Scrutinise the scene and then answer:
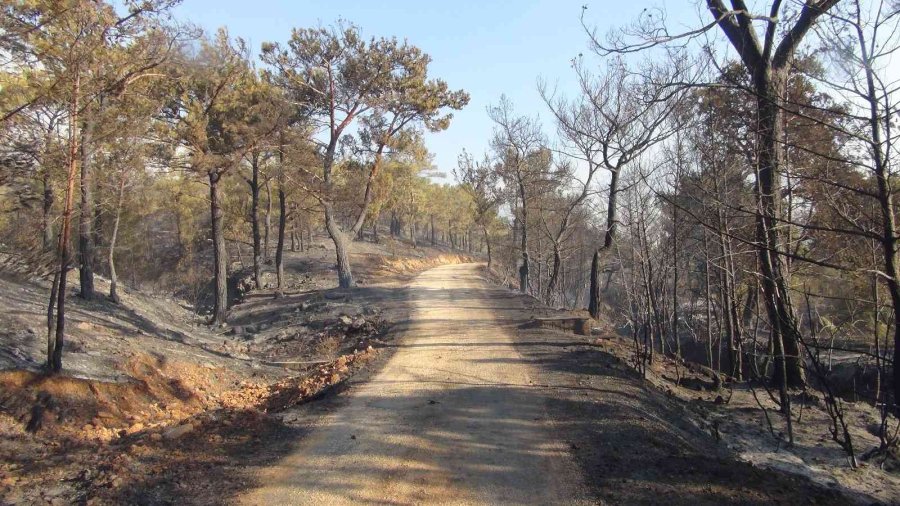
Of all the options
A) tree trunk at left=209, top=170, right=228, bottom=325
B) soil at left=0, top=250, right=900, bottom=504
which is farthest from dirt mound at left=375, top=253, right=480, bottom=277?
soil at left=0, top=250, right=900, bottom=504

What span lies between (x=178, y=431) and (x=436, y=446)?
9.70ft

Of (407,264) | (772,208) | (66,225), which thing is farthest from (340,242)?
(407,264)

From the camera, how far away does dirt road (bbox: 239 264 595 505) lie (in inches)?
198

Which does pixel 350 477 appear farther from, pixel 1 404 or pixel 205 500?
pixel 1 404

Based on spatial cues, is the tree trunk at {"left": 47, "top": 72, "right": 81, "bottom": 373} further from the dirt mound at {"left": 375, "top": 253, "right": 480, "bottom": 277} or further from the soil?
the dirt mound at {"left": 375, "top": 253, "right": 480, "bottom": 277}

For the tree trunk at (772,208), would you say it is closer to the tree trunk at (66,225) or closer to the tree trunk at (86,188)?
the tree trunk at (66,225)

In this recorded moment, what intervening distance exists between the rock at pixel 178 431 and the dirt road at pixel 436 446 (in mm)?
1374

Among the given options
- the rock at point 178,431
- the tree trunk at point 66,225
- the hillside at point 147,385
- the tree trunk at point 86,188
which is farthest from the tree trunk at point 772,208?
the tree trunk at point 86,188

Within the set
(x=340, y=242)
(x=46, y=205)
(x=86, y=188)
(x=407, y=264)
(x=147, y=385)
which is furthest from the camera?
(x=407, y=264)

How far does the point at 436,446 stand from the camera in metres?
6.17

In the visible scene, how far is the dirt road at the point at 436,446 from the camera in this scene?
16.5 feet

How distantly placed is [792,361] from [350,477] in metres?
8.08

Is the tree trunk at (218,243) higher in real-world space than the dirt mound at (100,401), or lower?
higher

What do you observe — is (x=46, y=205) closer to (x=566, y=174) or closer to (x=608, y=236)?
(x=608, y=236)
